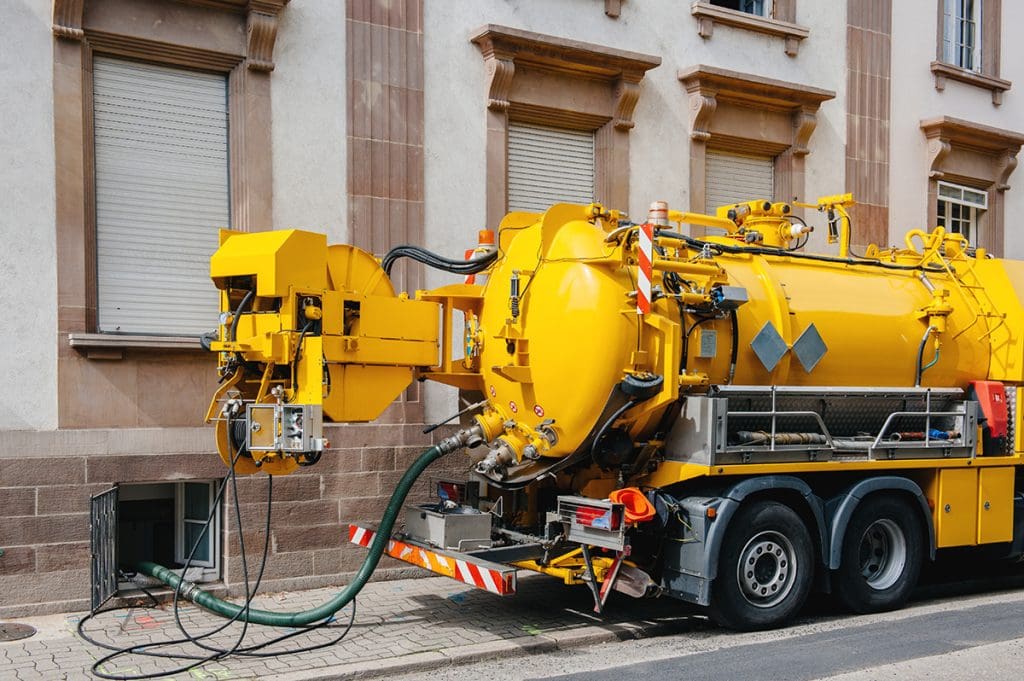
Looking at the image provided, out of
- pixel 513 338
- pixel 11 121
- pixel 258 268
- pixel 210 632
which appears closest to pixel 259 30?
pixel 11 121

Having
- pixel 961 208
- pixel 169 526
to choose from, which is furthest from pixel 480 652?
pixel 961 208

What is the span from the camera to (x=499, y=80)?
35.2 feet

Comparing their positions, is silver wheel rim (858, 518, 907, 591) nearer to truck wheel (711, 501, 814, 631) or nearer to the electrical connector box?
truck wheel (711, 501, 814, 631)

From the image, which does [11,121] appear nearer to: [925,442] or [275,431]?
[275,431]

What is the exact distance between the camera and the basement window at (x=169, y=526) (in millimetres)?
9031

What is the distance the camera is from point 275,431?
706 centimetres

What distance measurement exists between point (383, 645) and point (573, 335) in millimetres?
2442

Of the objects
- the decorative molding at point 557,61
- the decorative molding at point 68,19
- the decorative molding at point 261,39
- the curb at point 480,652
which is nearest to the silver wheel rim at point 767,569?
the curb at point 480,652

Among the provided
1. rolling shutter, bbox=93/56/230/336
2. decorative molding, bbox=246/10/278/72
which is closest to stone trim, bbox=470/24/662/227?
decorative molding, bbox=246/10/278/72

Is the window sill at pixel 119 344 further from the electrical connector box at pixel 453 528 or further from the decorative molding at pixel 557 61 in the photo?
the decorative molding at pixel 557 61

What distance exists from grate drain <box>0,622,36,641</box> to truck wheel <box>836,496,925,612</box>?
5.93m

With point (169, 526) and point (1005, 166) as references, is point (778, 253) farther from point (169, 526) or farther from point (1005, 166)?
point (1005, 166)

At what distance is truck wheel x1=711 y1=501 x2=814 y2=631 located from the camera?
304 inches

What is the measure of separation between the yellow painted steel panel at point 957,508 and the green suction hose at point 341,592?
3.96 m
